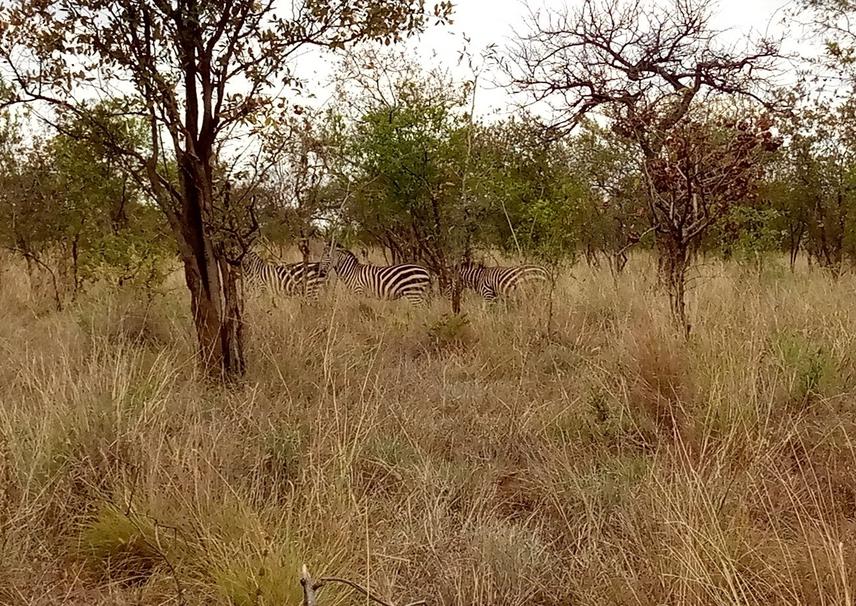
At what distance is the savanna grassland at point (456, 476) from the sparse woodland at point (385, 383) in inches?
0.7

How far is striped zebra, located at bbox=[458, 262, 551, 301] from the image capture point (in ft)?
29.9

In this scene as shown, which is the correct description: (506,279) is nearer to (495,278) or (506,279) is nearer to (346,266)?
(495,278)

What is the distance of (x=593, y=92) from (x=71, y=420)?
809 centimetres

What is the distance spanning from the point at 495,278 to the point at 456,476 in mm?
7104

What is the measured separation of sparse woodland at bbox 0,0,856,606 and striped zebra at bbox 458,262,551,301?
0.46 m

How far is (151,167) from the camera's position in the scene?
4402 mm

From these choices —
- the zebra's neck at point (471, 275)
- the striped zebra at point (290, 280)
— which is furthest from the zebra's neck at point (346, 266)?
the zebra's neck at point (471, 275)

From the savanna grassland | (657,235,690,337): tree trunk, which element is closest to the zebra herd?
(657,235,690,337): tree trunk

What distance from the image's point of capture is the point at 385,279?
10.3 metres

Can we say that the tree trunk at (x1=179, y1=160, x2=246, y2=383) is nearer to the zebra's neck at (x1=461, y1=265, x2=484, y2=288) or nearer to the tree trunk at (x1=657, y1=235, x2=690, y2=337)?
the tree trunk at (x1=657, y1=235, x2=690, y2=337)

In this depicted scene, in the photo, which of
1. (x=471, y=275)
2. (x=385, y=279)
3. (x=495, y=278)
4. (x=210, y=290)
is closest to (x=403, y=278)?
(x=385, y=279)

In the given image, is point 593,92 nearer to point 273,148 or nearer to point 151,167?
point 273,148

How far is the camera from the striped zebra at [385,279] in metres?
9.66

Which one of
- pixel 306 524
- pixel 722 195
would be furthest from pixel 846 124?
pixel 306 524
